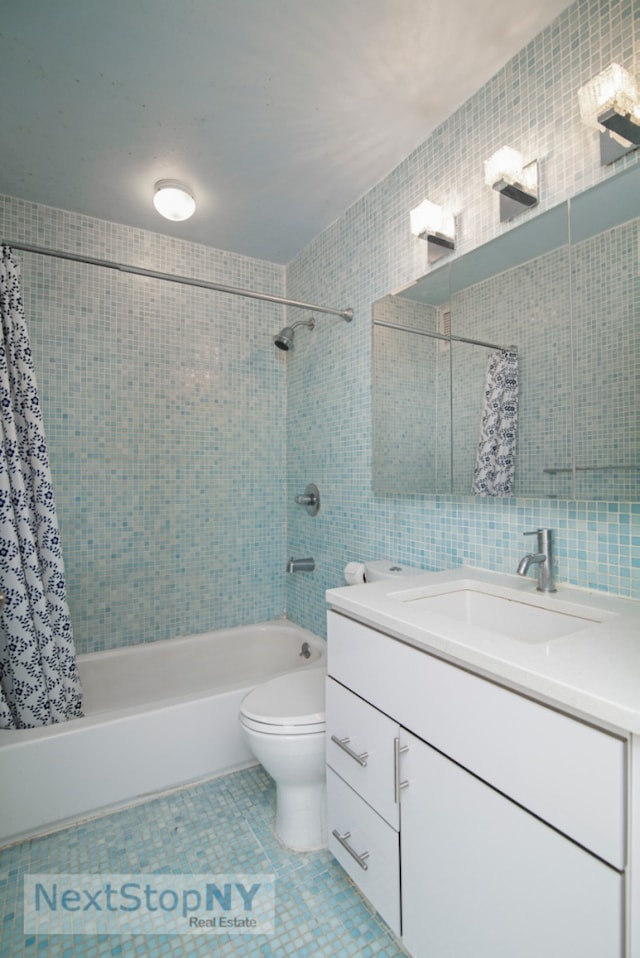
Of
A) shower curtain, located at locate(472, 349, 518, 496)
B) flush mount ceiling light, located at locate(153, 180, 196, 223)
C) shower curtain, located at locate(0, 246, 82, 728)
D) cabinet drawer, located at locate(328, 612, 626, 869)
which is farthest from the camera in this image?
flush mount ceiling light, located at locate(153, 180, 196, 223)

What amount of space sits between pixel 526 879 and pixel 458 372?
1319 mm

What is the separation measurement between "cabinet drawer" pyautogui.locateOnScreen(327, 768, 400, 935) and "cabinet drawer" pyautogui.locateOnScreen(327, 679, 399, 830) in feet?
0.11

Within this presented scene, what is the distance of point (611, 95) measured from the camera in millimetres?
1084

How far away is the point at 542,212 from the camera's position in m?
1.28

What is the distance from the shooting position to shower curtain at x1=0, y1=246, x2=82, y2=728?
162 cm

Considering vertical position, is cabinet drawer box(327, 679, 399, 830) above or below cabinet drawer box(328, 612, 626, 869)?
below

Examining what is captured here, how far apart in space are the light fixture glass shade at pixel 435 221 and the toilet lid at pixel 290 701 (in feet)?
5.37

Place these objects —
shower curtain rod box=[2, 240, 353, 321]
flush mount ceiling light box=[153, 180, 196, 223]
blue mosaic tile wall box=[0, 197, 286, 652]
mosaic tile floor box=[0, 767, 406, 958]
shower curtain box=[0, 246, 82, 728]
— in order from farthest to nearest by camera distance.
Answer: blue mosaic tile wall box=[0, 197, 286, 652], flush mount ceiling light box=[153, 180, 196, 223], shower curtain box=[0, 246, 82, 728], shower curtain rod box=[2, 240, 353, 321], mosaic tile floor box=[0, 767, 406, 958]

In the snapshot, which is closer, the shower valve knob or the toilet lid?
the toilet lid

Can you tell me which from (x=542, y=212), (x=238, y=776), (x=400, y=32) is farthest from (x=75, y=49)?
(x=238, y=776)

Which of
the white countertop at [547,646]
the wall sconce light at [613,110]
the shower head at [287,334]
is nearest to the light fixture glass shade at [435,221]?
the wall sconce light at [613,110]

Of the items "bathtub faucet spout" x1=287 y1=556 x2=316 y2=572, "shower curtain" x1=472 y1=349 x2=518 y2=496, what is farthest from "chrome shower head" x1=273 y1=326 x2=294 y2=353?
"shower curtain" x1=472 y1=349 x2=518 y2=496

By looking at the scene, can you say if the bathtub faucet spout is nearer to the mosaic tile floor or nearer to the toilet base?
the mosaic tile floor

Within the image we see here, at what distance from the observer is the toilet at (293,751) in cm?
139
